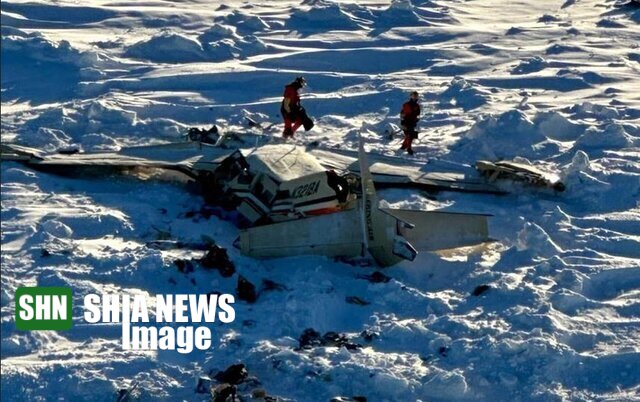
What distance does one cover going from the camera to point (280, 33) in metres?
26.8

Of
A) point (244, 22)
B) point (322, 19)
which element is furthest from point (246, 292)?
point (322, 19)

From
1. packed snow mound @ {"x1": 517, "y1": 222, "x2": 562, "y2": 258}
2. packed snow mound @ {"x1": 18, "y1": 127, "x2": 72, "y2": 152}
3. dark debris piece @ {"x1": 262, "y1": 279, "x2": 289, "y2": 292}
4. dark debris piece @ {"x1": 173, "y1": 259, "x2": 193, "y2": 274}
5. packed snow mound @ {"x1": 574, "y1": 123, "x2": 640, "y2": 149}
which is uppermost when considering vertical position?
packed snow mound @ {"x1": 574, "y1": 123, "x2": 640, "y2": 149}

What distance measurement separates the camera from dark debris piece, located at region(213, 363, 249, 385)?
12.5 metres

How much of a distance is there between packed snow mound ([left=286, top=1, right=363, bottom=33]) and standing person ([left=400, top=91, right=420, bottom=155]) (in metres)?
8.21

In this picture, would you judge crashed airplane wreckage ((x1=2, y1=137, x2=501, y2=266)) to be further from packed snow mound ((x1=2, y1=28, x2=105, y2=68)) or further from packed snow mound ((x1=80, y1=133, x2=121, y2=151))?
packed snow mound ((x1=2, y1=28, x2=105, y2=68))

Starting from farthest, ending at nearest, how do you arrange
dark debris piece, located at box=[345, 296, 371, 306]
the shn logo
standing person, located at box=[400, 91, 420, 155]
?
standing person, located at box=[400, 91, 420, 155] → dark debris piece, located at box=[345, 296, 371, 306] → the shn logo

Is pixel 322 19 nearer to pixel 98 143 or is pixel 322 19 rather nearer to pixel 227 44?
pixel 227 44

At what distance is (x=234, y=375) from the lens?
41.2ft

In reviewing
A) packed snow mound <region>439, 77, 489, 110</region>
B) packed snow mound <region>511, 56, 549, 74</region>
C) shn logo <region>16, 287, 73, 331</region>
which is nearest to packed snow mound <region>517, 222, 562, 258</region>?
shn logo <region>16, 287, 73, 331</region>

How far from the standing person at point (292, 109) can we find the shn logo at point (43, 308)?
627 cm

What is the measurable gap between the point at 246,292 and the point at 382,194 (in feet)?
12.0

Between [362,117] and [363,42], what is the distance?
193 inches

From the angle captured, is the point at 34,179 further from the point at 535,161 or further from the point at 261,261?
the point at 535,161

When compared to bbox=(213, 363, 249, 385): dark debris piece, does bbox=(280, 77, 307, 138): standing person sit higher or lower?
higher
